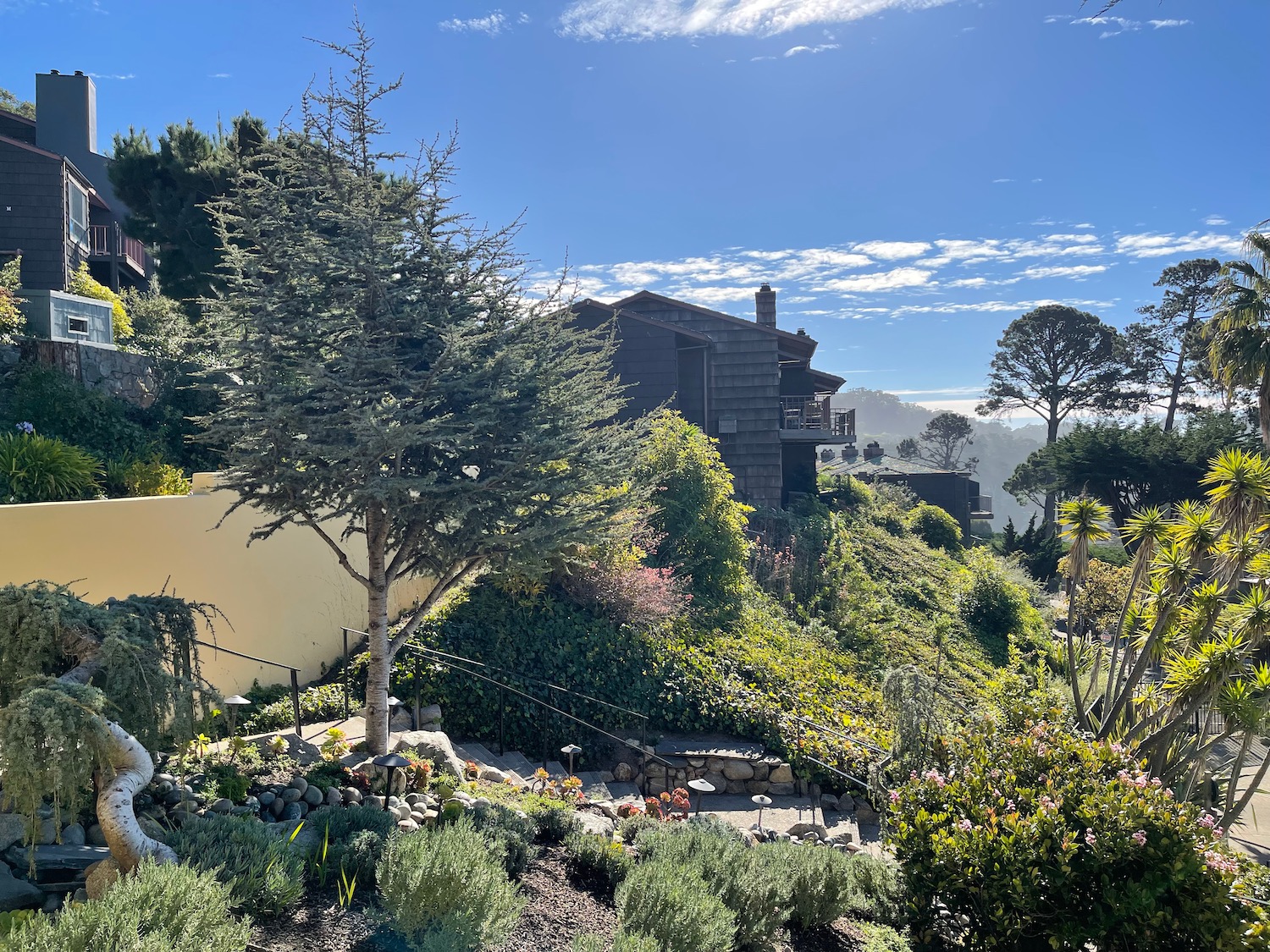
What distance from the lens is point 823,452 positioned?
4738 cm

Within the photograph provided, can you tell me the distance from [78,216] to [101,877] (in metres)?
23.0

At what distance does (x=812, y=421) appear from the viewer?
27.7m

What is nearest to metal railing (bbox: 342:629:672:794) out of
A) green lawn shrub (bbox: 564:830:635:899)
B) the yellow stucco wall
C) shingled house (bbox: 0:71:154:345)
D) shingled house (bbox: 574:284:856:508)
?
the yellow stucco wall

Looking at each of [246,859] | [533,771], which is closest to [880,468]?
[533,771]

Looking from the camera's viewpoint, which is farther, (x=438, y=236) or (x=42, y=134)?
(x=42, y=134)

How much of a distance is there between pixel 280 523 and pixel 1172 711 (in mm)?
10015

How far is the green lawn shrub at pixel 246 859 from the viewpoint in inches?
175

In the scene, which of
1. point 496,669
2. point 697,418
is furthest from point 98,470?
point 697,418

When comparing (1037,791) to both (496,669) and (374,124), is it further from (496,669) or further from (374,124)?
(374,124)

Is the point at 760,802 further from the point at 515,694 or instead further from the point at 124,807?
the point at 124,807

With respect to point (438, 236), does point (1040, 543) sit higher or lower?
lower

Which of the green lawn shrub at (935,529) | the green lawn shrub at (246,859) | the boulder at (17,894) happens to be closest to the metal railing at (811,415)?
the green lawn shrub at (935,529)

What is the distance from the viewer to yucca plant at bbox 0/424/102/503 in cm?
848

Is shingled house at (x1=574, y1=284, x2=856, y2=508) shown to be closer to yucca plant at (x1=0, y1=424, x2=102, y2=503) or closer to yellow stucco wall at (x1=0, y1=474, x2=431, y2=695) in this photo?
yellow stucco wall at (x1=0, y1=474, x2=431, y2=695)
